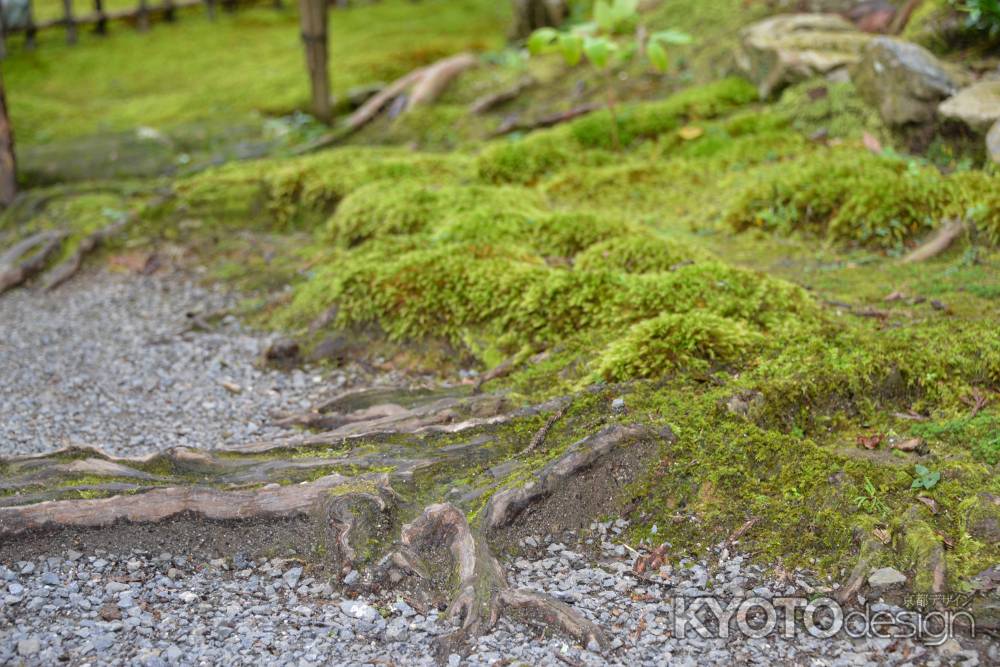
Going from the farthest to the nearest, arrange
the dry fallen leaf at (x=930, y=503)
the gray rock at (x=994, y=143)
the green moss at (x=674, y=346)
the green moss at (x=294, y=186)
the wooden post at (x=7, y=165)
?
1. the wooden post at (x=7, y=165)
2. the green moss at (x=294, y=186)
3. the gray rock at (x=994, y=143)
4. the green moss at (x=674, y=346)
5. the dry fallen leaf at (x=930, y=503)

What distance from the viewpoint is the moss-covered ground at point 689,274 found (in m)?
4.36

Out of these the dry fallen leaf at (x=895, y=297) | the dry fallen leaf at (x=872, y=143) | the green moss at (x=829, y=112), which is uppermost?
the green moss at (x=829, y=112)

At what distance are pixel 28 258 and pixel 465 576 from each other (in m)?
6.38

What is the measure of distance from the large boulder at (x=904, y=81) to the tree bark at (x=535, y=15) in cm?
611

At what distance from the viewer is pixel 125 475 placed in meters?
4.61

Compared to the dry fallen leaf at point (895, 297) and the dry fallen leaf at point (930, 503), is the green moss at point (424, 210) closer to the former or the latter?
the dry fallen leaf at point (895, 297)

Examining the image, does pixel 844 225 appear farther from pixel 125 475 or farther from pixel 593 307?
pixel 125 475

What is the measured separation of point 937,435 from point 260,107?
31.4ft

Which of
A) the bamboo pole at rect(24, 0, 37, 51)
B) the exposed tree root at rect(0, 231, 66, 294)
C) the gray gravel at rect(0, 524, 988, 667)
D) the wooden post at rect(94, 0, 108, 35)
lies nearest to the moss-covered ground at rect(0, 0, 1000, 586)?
the gray gravel at rect(0, 524, 988, 667)

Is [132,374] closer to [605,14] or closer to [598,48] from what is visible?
[598,48]

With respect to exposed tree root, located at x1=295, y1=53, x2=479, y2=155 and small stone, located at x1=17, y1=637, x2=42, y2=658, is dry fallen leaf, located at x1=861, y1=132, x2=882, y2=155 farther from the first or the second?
small stone, located at x1=17, y1=637, x2=42, y2=658

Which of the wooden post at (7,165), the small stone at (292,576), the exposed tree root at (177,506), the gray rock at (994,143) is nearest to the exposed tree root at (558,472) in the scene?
the exposed tree root at (177,506)

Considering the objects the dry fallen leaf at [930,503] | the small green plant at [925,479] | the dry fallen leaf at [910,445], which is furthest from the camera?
the dry fallen leaf at [910,445]

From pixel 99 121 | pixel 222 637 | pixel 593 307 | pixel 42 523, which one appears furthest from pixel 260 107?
pixel 222 637
